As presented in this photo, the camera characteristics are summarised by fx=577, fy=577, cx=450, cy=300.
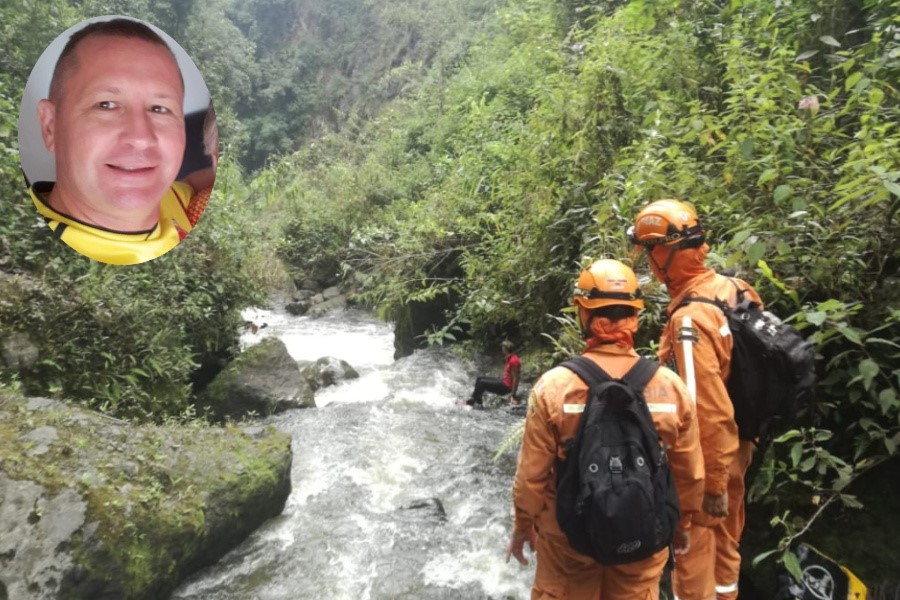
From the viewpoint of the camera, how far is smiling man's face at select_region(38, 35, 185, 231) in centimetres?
273

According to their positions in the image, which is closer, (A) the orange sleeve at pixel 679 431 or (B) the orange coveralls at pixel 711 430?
(A) the orange sleeve at pixel 679 431

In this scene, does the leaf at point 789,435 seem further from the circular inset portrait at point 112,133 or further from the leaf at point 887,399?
the circular inset portrait at point 112,133

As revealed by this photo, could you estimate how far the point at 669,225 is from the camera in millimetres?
3006

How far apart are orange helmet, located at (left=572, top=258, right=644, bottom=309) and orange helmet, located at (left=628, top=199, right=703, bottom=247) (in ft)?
1.84

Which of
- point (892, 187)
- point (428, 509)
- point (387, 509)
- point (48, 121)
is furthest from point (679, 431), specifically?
point (387, 509)

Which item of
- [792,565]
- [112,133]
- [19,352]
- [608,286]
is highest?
[112,133]

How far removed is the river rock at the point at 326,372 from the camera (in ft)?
32.9

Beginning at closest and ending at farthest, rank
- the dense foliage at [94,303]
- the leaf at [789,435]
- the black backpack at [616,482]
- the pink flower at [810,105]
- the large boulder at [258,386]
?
the black backpack at [616,482]
the leaf at [789,435]
the pink flower at [810,105]
the dense foliage at [94,303]
the large boulder at [258,386]

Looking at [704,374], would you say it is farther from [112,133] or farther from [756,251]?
[112,133]

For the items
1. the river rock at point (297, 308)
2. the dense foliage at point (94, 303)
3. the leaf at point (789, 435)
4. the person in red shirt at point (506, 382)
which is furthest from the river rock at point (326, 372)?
the leaf at point (789, 435)

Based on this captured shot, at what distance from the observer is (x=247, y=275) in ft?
28.5

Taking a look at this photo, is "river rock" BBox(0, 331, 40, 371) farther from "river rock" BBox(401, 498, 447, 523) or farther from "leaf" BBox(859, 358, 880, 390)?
"leaf" BBox(859, 358, 880, 390)

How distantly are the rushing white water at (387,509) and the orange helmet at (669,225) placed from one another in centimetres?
306

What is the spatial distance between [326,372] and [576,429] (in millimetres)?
8255
